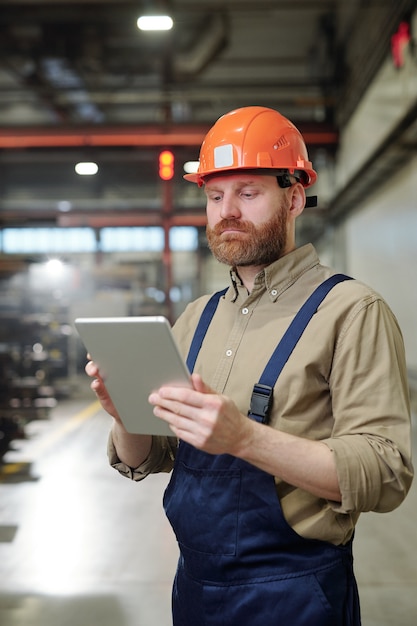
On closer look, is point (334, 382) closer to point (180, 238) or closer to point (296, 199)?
point (296, 199)

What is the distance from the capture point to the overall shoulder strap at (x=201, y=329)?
154 cm

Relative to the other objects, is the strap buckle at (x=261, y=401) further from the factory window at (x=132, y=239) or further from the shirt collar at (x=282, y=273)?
the factory window at (x=132, y=239)

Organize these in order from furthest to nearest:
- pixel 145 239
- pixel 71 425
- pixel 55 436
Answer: pixel 145 239 → pixel 71 425 → pixel 55 436

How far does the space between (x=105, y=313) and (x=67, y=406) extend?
168 cm

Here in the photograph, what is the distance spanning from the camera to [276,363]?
130cm

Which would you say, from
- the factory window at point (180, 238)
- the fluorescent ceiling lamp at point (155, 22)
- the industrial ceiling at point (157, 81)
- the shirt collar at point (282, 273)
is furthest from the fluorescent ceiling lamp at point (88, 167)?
the shirt collar at point (282, 273)

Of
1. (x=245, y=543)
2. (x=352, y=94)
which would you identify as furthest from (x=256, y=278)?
(x=352, y=94)

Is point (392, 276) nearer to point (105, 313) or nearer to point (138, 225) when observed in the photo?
point (138, 225)

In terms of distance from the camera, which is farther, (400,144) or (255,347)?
(400,144)

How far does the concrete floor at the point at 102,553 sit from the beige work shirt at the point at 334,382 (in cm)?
198

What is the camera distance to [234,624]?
134 cm

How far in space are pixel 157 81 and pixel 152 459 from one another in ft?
33.0

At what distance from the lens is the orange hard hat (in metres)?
1.47

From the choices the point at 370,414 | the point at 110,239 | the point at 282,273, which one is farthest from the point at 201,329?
the point at 110,239
